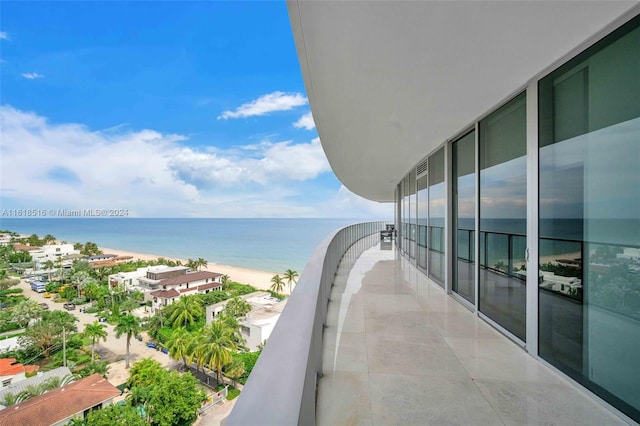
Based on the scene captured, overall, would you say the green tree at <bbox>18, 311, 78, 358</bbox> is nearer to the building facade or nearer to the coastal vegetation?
the coastal vegetation

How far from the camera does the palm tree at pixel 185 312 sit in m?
23.6

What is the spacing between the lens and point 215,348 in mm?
16234

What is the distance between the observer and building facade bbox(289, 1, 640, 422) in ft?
6.55

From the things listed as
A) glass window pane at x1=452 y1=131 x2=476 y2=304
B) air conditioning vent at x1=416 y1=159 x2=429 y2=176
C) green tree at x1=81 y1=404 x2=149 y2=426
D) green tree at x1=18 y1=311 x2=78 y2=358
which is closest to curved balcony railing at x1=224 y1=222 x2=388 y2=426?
glass window pane at x1=452 y1=131 x2=476 y2=304

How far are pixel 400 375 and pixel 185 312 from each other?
84.3 ft

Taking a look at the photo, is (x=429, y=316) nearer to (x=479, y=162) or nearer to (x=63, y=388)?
(x=479, y=162)

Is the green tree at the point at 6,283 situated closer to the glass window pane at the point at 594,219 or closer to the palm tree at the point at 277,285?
the palm tree at the point at 277,285

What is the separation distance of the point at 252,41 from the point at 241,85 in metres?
33.8

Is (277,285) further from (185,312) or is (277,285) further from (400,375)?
(400,375)

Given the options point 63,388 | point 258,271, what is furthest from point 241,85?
point 63,388

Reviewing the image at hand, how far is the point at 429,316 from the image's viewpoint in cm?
396

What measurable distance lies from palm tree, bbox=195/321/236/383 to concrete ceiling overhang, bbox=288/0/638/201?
53.4 feet

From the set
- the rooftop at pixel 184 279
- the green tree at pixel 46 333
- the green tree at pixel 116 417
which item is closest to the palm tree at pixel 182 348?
the green tree at pixel 116 417

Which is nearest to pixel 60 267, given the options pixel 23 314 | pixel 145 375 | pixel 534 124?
pixel 23 314
